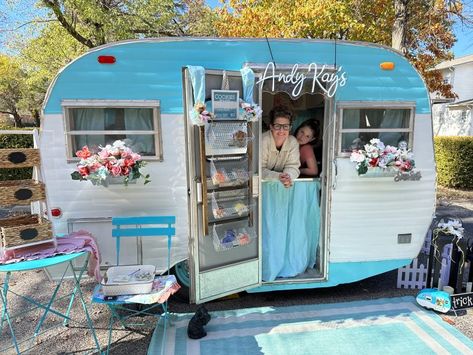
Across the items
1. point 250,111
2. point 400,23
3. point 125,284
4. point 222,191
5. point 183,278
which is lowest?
point 183,278

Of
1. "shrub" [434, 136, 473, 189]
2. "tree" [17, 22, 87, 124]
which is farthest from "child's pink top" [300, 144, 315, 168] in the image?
"tree" [17, 22, 87, 124]

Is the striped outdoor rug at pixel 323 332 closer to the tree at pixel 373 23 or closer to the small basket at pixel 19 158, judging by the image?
the small basket at pixel 19 158

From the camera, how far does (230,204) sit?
137 inches

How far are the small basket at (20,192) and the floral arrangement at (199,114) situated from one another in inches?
53.4

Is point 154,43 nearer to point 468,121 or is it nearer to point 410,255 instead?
point 410,255

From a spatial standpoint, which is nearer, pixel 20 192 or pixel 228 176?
pixel 20 192

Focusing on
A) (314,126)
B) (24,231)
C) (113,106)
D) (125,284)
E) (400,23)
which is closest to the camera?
(24,231)

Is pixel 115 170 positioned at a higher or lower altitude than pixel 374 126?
lower

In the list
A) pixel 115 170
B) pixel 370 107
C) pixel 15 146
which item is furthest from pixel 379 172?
pixel 15 146

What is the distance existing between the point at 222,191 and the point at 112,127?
4.19 feet

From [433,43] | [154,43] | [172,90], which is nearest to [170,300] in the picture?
[172,90]

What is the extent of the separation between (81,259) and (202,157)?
5.57 ft

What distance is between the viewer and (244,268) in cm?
360

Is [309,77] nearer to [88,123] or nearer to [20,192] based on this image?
[88,123]
